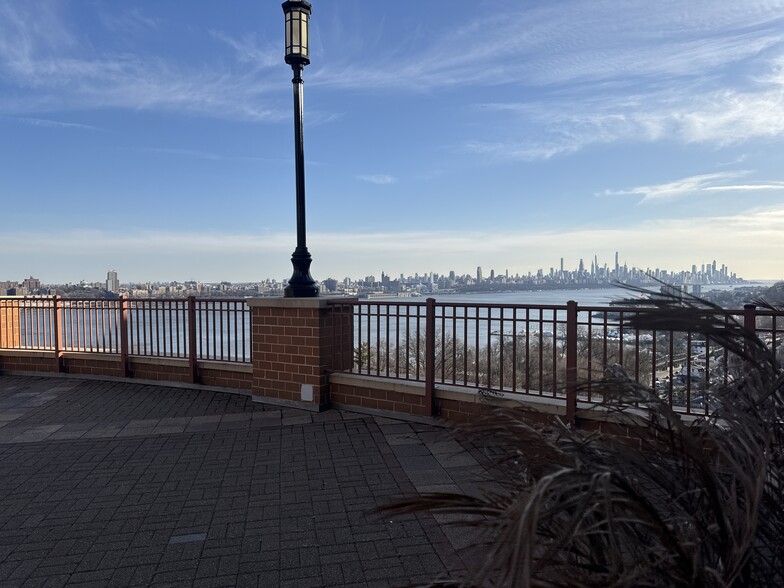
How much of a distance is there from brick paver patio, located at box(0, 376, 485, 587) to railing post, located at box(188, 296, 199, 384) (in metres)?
1.40

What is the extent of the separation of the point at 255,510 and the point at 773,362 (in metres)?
3.48

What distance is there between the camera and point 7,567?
3158 mm

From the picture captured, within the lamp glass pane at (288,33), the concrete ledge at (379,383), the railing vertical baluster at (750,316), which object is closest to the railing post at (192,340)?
the concrete ledge at (379,383)

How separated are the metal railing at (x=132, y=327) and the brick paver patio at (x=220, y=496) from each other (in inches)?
57.7

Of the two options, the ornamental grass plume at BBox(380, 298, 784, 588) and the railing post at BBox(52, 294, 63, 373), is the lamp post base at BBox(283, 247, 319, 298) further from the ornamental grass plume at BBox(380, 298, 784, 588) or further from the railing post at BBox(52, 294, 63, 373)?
the ornamental grass plume at BBox(380, 298, 784, 588)

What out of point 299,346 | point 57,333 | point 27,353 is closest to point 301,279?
point 299,346

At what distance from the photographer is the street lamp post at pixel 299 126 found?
283 inches

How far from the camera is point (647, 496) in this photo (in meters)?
1.31

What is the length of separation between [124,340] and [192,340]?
1.56 metres

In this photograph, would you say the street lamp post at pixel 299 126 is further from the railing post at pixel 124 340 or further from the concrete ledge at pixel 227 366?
the railing post at pixel 124 340

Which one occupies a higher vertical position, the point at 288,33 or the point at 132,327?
the point at 288,33

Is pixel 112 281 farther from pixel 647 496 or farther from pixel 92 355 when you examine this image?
pixel 647 496

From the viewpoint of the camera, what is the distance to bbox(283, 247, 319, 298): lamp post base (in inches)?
287

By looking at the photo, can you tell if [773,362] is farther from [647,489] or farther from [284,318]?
[284,318]
